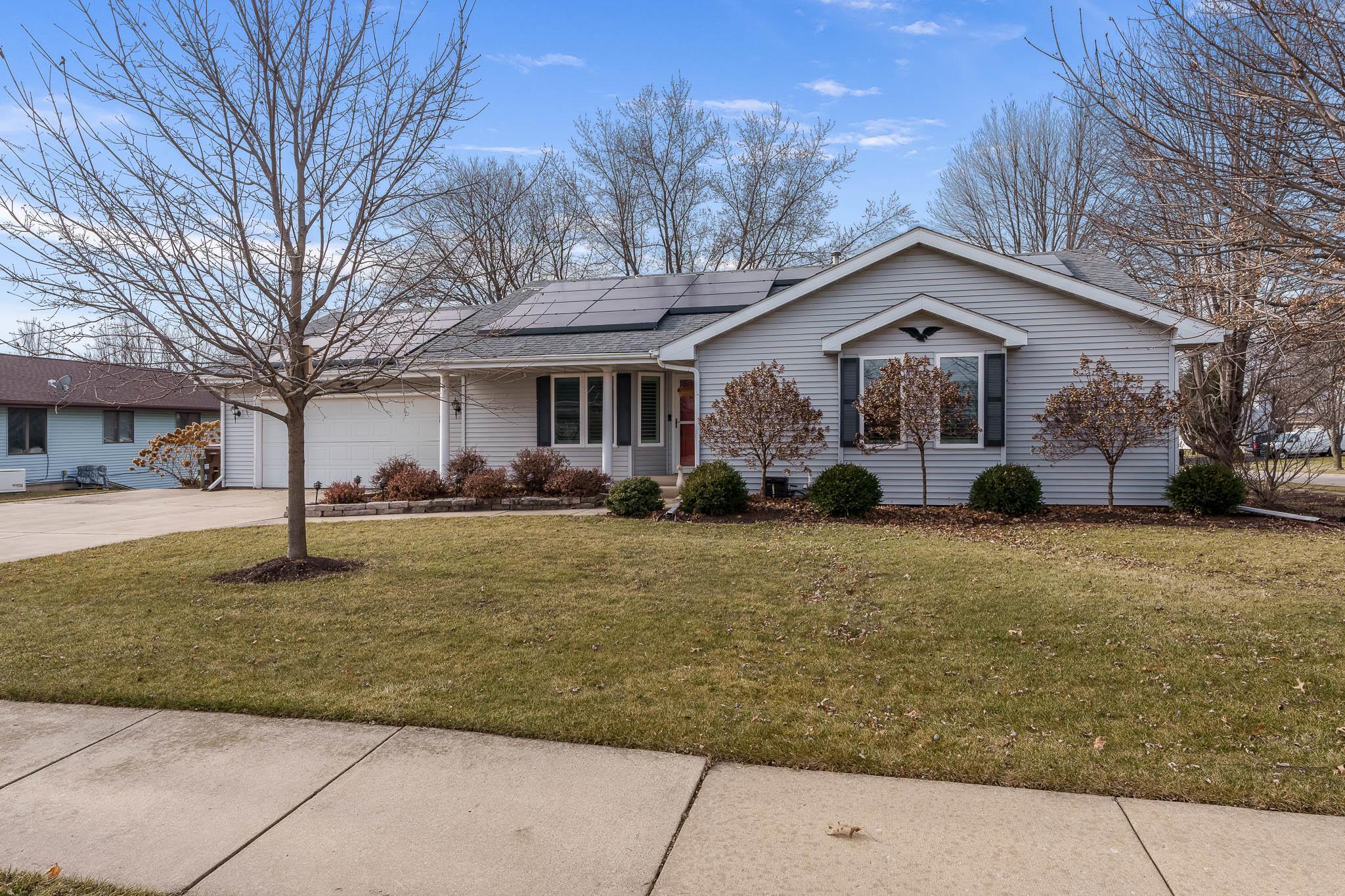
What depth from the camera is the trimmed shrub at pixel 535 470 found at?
14.0 meters

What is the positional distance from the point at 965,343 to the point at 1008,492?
253cm

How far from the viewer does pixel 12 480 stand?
2212 centimetres

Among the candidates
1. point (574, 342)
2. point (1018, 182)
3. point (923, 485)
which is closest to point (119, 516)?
point (574, 342)

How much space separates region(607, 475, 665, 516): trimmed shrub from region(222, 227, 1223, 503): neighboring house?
6.98ft

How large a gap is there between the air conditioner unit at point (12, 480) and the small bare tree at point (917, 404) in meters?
22.9

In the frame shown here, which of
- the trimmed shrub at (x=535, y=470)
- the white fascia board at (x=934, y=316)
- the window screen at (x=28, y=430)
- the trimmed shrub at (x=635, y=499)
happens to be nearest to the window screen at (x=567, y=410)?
the trimmed shrub at (x=535, y=470)

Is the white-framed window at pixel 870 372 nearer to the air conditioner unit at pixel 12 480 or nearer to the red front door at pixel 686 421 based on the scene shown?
the red front door at pixel 686 421

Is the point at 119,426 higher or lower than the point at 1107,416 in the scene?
higher

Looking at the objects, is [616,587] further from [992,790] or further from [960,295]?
[960,295]

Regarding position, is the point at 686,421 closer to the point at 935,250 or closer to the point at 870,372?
the point at 870,372

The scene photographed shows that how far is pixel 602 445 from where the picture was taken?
1562cm

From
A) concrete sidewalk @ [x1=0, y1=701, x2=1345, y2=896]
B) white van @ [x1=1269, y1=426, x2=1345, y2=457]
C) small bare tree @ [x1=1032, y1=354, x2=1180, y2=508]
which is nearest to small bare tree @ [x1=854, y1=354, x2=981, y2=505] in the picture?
small bare tree @ [x1=1032, y1=354, x2=1180, y2=508]

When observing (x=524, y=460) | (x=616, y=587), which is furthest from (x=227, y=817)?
(x=524, y=460)

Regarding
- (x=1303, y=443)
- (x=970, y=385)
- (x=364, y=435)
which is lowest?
(x=1303, y=443)
